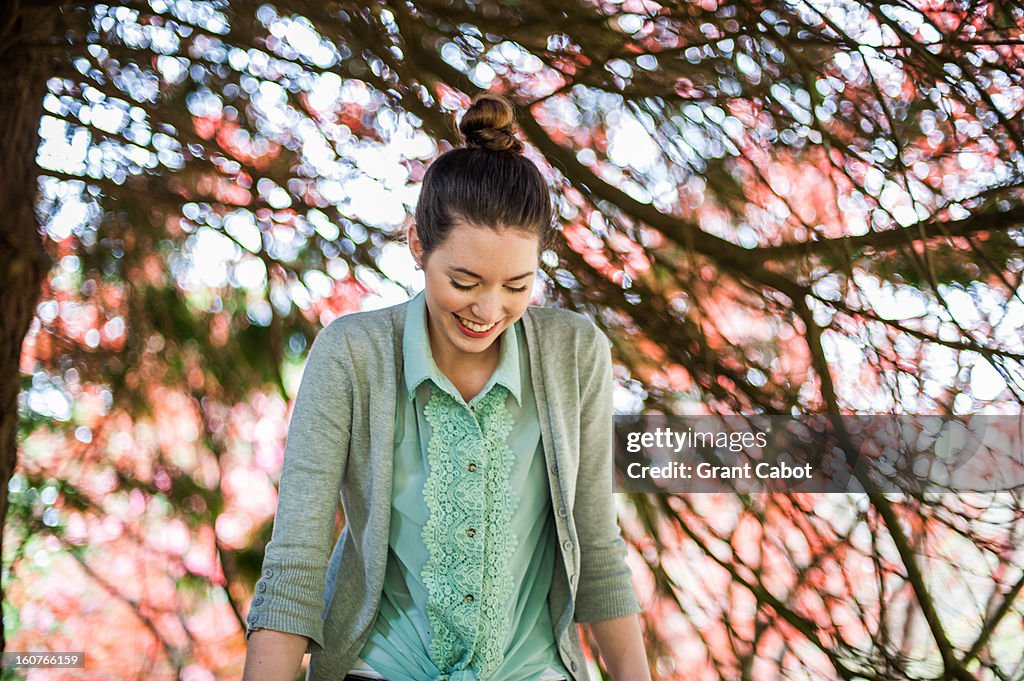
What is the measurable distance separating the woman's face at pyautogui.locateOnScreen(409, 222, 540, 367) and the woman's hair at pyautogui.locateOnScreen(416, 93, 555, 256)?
2 cm

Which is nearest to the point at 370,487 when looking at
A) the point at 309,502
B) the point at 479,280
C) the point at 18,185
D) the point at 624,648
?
the point at 309,502

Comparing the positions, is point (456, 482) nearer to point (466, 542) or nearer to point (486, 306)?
point (466, 542)

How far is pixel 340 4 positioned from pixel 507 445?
167cm

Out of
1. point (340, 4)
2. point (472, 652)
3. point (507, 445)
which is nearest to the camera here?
point (472, 652)

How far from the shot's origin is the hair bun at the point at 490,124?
1358 mm

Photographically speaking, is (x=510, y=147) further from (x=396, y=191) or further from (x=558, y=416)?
(x=396, y=191)

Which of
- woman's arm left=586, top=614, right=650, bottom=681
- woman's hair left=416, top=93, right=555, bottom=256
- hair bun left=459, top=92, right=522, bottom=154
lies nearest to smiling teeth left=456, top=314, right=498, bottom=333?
woman's hair left=416, top=93, right=555, bottom=256

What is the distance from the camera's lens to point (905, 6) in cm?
254

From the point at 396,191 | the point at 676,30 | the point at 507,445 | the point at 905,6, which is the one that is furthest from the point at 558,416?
the point at 905,6

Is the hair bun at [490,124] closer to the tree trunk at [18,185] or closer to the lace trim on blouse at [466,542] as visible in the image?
the lace trim on blouse at [466,542]

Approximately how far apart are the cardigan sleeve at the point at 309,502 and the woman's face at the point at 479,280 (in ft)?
0.53

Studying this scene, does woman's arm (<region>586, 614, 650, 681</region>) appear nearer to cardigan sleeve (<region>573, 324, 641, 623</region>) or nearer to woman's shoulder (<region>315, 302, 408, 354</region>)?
cardigan sleeve (<region>573, 324, 641, 623</region>)

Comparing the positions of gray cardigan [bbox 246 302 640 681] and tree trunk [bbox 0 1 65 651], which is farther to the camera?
tree trunk [bbox 0 1 65 651]

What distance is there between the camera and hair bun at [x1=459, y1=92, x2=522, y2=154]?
1.36 metres
